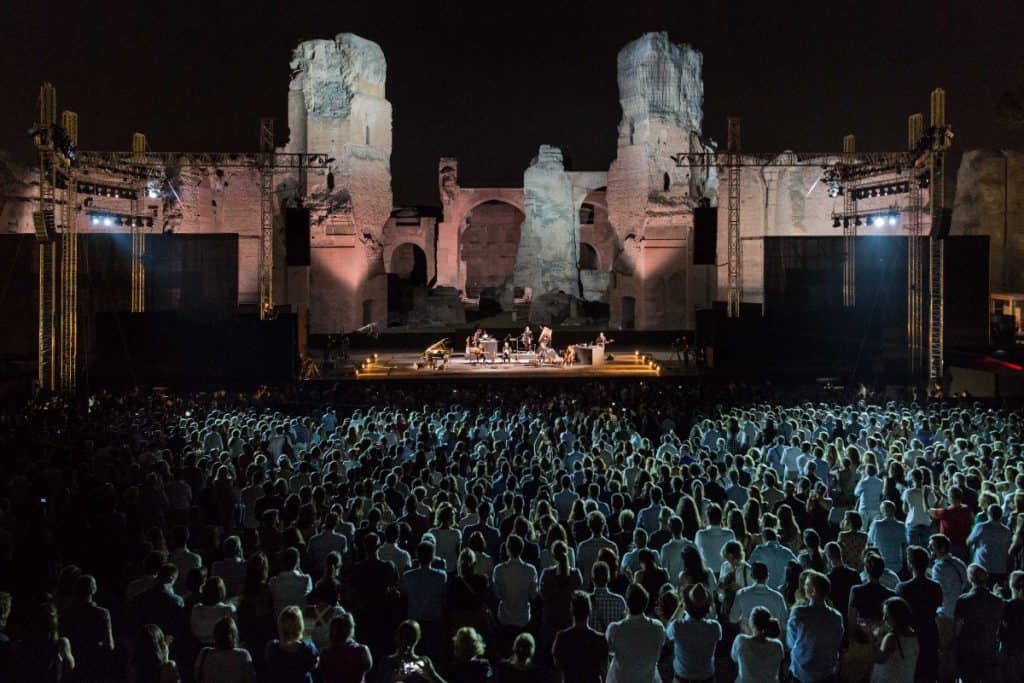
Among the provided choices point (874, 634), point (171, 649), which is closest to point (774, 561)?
point (874, 634)

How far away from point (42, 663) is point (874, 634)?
4.13m

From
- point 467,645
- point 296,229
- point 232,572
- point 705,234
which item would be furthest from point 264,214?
point 467,645

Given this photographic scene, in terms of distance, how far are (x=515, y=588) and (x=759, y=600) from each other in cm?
147

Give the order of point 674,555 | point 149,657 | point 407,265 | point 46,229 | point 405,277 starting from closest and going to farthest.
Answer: point 149,657, point 674,555, point 46,229, point 405,277, point 407,265

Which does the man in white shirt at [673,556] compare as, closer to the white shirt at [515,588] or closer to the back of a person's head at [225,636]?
the white shirt at [515,588]

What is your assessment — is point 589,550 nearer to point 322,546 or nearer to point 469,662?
point 322,546

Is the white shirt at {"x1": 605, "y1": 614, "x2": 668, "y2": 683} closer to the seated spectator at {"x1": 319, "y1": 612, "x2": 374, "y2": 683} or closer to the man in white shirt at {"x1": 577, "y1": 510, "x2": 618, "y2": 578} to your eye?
the seated spectator at {"x1": 319, "y1": 612, "x2": 374, "y2": 683}

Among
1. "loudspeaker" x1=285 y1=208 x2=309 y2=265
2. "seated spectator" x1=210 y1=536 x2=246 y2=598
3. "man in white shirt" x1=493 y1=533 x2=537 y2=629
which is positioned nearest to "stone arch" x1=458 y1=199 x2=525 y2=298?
"loudspeaker" x1=285 y1=208 x2=309 y2=265

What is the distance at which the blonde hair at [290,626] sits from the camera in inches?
179

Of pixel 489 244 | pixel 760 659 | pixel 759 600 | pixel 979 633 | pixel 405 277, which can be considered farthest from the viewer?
pixel 489 244

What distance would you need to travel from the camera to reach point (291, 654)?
179 inches

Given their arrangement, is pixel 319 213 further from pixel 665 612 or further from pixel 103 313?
pixel 665 612

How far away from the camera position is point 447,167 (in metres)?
48.8

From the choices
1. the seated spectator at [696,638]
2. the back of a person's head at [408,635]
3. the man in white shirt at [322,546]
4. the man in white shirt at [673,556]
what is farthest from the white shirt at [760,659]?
the man in white shirt at [322,546]
